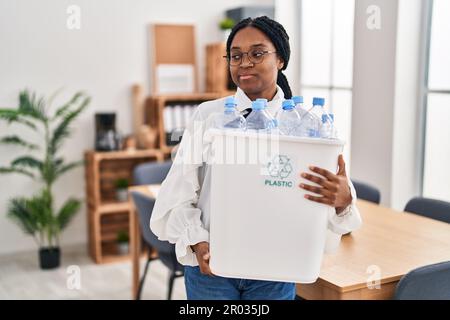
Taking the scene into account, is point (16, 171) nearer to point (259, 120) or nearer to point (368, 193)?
point (368, 193)

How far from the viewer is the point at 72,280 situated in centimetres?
368

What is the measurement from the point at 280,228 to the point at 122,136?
3240 mm

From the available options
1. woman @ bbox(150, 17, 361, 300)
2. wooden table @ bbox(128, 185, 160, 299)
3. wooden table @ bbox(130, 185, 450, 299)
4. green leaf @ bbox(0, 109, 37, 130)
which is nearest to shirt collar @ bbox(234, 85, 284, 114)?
woman @ bbox(150, 17, 361, 300)

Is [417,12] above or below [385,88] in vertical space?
above

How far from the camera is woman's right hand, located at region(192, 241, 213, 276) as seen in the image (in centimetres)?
134

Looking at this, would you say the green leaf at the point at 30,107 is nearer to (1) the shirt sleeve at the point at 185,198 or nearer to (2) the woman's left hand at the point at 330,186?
(1) the shirt sleeve at the point at 185,198

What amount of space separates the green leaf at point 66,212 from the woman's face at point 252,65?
9.40 ft

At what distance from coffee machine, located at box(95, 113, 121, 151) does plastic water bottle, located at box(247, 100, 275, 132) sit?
114 inches

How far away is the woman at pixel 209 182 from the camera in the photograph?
1.35 metres

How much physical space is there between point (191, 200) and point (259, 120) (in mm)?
265

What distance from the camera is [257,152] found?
125 cm

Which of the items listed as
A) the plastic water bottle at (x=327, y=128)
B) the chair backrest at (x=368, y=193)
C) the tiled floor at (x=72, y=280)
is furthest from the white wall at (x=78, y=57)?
the plastic water bottle at (x=327, y=128)
